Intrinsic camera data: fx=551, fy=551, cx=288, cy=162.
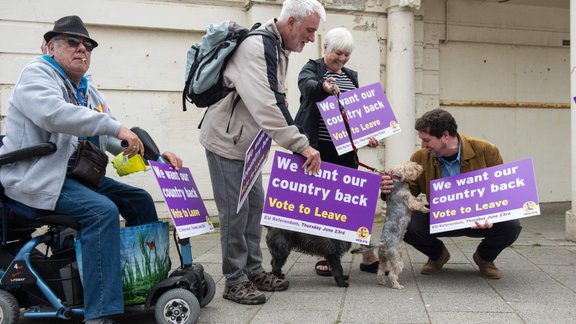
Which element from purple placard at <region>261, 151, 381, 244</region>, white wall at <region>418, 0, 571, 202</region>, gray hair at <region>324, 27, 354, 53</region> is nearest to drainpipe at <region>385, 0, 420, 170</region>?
white wall at <region>418, 0, 571, 202</region>

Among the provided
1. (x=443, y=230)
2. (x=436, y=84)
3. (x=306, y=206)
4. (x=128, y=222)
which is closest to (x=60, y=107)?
(x=128, y=222)

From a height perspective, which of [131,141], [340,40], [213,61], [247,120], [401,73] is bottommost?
[131,141]

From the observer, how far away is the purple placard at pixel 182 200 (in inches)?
128

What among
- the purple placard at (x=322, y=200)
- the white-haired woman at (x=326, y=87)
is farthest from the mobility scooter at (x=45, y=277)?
the white-haired woman at (x=326, y=87)

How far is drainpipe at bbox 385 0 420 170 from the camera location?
25.0 ft

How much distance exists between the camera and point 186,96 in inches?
152

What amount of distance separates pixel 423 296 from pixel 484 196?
90 cm

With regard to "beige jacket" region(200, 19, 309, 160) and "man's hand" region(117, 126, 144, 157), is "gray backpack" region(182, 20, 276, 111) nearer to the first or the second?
"beige jacket" region(200, 19, 309, 160)

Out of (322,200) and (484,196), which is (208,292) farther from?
(484,196)

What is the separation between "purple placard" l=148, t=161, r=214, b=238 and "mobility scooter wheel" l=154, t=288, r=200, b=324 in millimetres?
344

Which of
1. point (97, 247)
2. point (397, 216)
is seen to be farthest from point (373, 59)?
point (97, 247)

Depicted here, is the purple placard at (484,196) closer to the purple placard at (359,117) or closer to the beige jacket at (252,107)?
the purple placard at (359,117)

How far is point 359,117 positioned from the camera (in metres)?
4.58

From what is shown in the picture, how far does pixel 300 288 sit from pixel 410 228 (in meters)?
1.04
